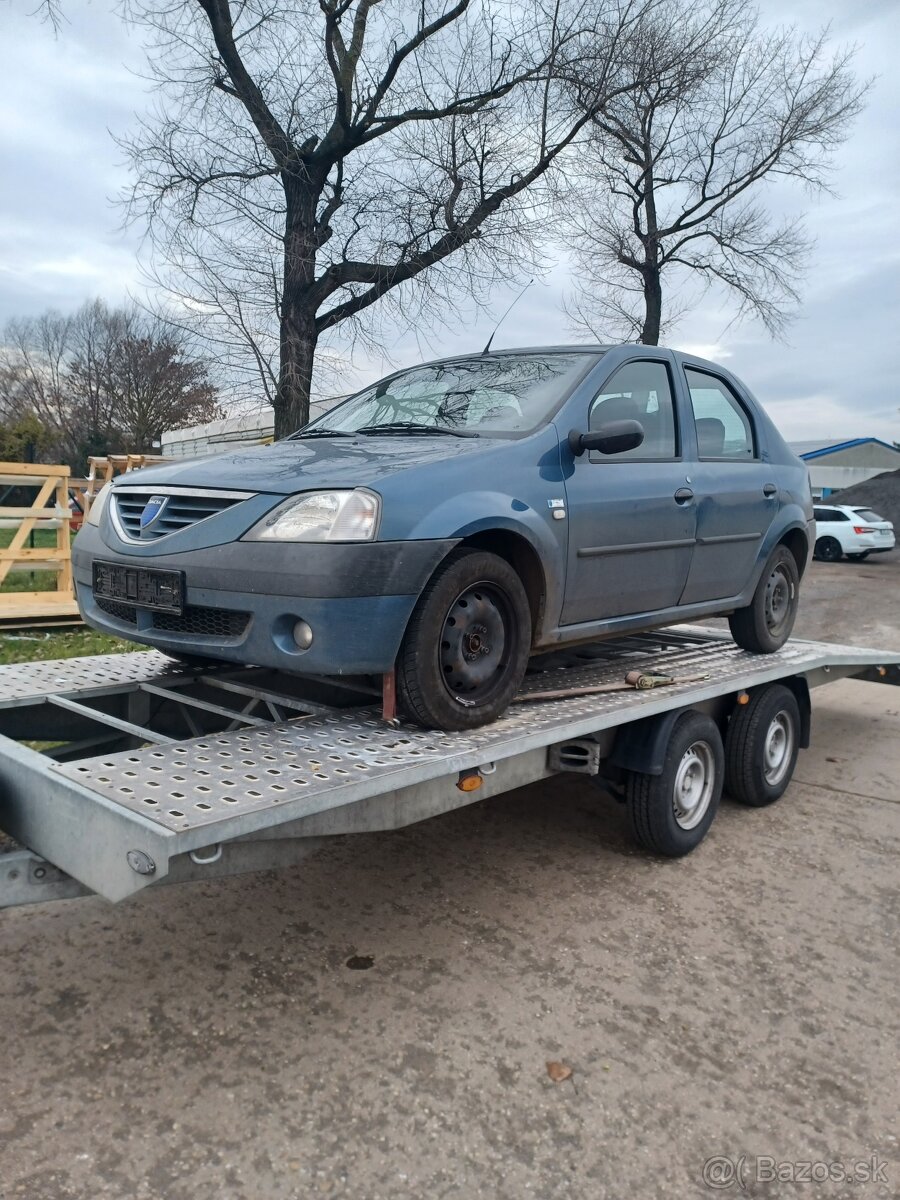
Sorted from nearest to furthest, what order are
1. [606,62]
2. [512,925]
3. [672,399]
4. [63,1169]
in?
[63,1169] < [512,925] < [672,399] < [606,62]

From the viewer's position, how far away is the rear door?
184 inches

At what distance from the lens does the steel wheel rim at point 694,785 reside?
14.4 feet

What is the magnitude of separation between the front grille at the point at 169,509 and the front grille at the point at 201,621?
28 cm

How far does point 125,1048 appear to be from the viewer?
8.91 ft

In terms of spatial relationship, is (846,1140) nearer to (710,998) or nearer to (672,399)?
(710,998)

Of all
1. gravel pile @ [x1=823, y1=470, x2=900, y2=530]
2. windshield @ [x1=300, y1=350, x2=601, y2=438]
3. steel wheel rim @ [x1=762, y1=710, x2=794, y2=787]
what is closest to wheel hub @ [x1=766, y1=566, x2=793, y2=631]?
steel wheel rim @ [x1=762, y1=710, x2=794, y2=787]

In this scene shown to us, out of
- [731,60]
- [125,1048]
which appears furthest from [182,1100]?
[731,60]

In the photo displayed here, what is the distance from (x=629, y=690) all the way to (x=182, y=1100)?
8.03ft

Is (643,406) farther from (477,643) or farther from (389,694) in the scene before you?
(389,694)

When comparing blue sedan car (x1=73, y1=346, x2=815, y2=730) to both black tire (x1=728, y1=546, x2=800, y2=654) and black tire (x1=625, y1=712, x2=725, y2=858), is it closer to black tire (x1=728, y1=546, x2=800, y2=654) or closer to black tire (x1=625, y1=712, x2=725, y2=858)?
black tire (x1=728, y1=546, x2=800, y2=654)

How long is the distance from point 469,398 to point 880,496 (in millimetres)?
33259

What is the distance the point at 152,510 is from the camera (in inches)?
134

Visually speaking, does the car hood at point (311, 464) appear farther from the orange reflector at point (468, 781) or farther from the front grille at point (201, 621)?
the orange reflector at point (468, 781)

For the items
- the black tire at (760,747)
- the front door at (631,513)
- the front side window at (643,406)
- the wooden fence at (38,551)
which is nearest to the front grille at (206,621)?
the front door at (631,513)
